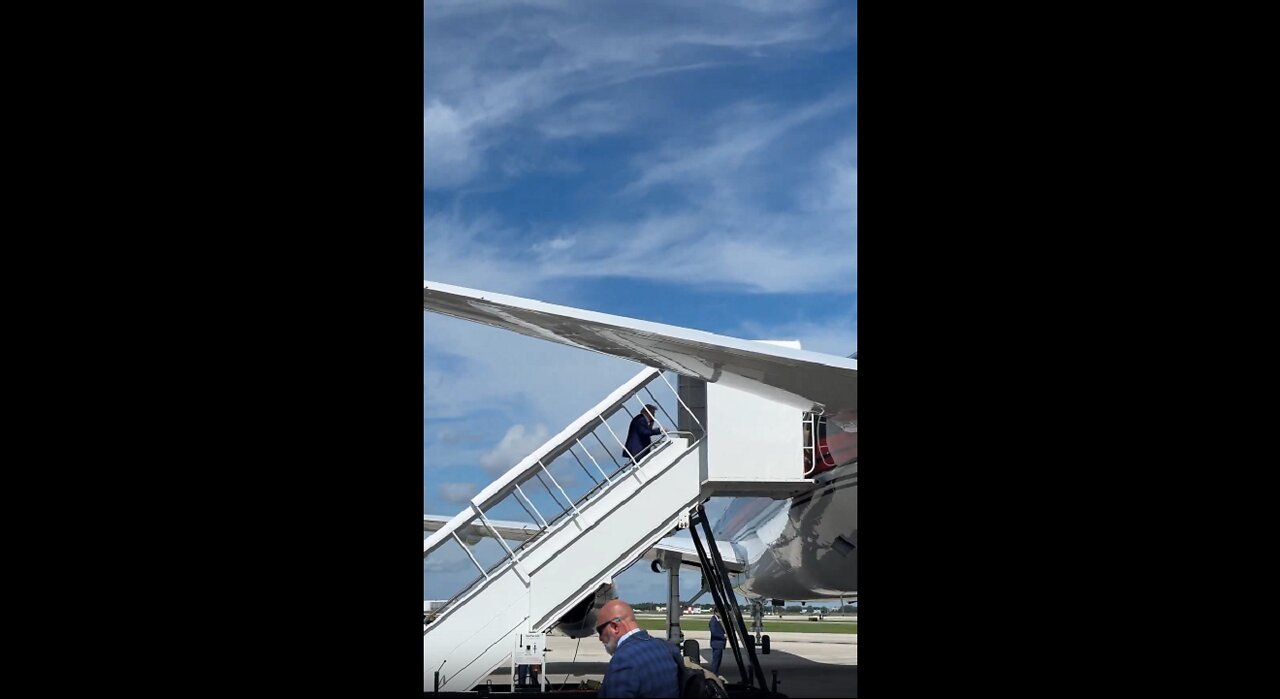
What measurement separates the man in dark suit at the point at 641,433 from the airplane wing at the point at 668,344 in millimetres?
2597

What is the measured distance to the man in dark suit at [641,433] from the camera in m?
10.9

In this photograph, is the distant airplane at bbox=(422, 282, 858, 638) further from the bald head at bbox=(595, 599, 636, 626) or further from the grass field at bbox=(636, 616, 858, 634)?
the grass field at bbox=(636, 616, 858, 634)

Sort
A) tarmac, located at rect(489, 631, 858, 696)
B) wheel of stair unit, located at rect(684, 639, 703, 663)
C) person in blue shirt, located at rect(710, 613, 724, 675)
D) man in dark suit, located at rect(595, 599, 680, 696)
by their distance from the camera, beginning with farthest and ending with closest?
tarmac, located at rect(489, 631, 858, 696) < person in blue shirt, located at rect(710, 613, 724, 675) < wheel of stair unit, located at rect(684, 639, 703, 663) < man in dark suit, located at rect(595, 599, 680, 696)

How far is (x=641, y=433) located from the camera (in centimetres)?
1096

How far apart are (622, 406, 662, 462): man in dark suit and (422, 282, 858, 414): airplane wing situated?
8.52ft

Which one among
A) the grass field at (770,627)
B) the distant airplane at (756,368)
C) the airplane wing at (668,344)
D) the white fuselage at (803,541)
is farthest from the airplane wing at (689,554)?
the grass field at (770,627)

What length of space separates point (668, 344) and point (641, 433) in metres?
3.66

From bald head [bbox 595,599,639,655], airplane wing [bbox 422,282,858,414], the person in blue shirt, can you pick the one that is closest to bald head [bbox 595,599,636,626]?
bald head [bbox 595,599,639,655]

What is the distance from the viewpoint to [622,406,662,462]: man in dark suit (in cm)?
1091

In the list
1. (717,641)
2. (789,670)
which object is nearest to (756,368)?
(717,641)

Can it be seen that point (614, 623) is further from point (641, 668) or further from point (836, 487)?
point (836, 487)
